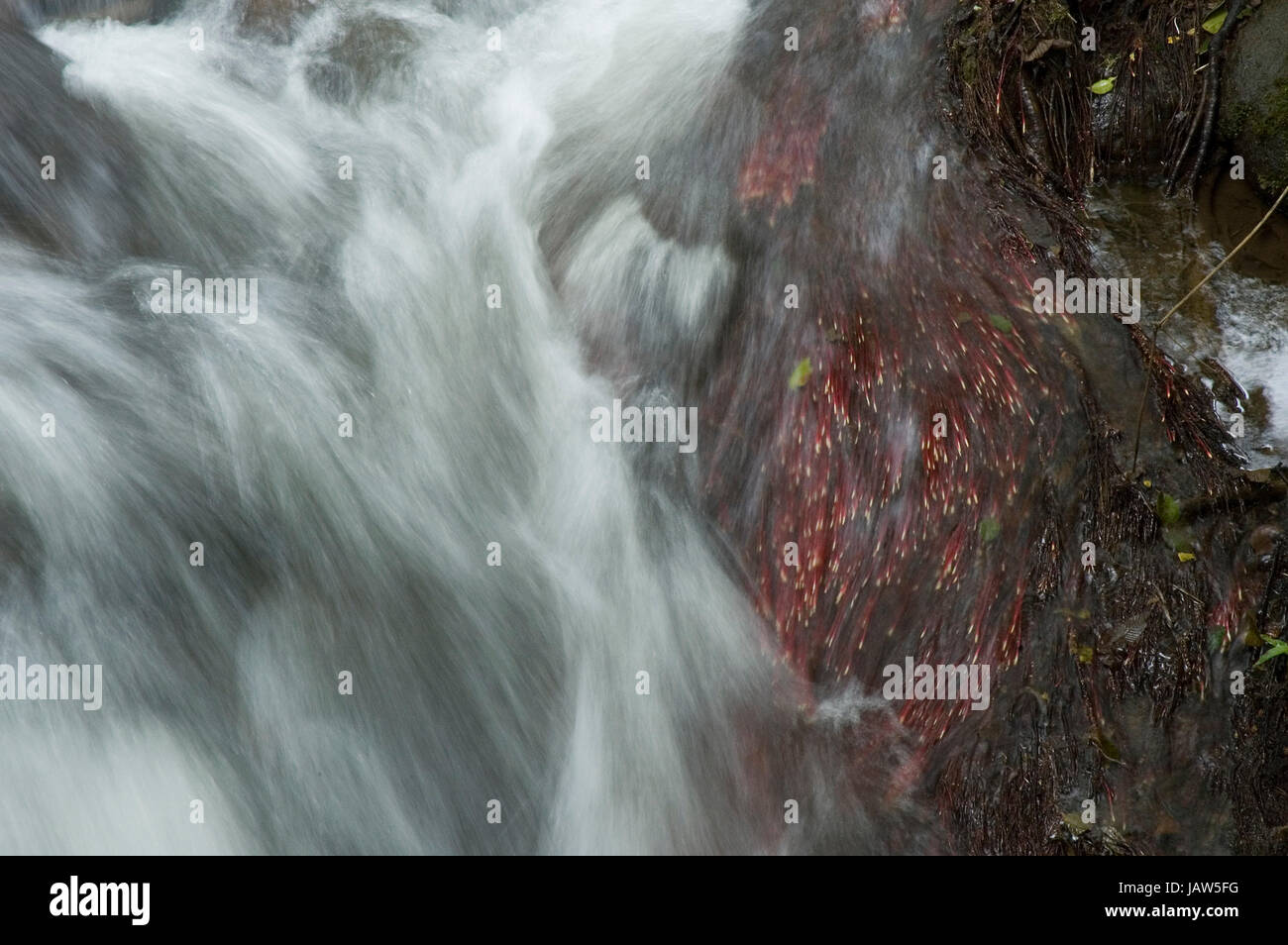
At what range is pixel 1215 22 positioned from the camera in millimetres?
4789

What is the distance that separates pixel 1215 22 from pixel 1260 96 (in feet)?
1.41

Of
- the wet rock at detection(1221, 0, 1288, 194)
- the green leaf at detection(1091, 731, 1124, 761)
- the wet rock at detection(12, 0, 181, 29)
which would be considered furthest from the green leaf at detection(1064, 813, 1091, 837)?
the wet rock at detection(12, 0, 181, 29)

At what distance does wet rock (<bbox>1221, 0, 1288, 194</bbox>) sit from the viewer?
15.3 feet

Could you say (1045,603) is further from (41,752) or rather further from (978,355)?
(41,752)

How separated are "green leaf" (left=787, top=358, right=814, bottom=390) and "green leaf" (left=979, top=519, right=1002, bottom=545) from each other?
3.31ft

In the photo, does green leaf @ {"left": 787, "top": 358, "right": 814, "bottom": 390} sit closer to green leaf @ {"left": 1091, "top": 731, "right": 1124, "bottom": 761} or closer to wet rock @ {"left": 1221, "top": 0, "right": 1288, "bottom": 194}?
green leaf @ {"left": 1091, "top": 731, "right": 1124, "bottom": 761}

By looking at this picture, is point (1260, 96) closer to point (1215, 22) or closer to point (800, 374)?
point (1215, 22)

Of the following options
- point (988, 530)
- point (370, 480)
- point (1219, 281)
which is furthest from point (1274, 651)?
point (370, 480)

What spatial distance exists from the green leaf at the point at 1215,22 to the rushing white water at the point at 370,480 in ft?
7.52

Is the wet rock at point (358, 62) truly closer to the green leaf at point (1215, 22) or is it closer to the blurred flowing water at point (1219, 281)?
the blurred flowing water at point (1219, 281)

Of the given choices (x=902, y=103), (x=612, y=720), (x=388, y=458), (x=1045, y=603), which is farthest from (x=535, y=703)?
(x=902, y=103)

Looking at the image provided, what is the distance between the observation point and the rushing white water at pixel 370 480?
460 cm

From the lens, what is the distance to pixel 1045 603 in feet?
13.9
